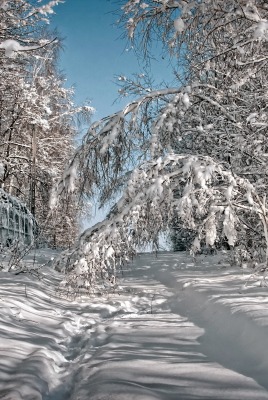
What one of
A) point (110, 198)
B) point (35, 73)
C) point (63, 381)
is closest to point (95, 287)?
point (110, 198)

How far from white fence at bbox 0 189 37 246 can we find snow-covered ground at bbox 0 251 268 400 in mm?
4697

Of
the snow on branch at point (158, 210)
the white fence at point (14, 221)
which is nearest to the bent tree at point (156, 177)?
the snow on branch at point (158, 210)

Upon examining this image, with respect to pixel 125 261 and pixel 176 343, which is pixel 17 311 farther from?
pixel 125 261

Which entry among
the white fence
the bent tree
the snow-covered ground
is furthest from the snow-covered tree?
the snow-covered ground

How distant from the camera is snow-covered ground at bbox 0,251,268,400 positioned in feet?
9.32

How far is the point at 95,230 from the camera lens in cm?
761

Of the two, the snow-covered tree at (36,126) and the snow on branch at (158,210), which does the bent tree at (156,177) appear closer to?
the snow on branch at (158,210)

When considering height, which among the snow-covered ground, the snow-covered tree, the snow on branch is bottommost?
the snow-covered ground

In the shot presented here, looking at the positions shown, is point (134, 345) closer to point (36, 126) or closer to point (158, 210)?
point (158, 210)

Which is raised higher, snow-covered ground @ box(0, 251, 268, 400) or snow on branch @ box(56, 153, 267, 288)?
snow on branch @ box(56, 153, 267, 288)

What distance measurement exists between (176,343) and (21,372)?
169 cm

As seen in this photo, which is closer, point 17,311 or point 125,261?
point 17,311

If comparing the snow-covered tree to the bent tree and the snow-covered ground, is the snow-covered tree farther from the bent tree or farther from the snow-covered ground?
the snow-covered ground

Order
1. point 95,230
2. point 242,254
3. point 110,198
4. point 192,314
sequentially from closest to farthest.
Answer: point 192,314 → point 110,198 → point 95,230 → point 242,254
